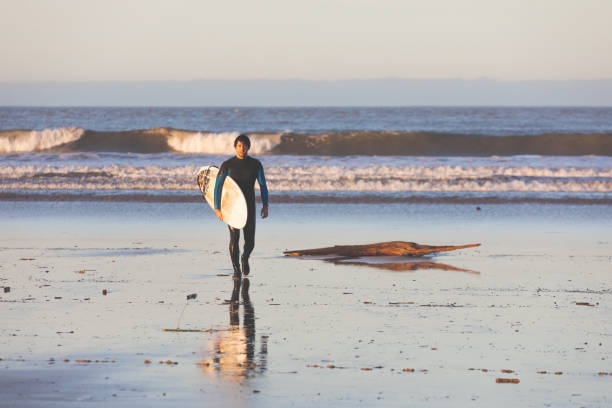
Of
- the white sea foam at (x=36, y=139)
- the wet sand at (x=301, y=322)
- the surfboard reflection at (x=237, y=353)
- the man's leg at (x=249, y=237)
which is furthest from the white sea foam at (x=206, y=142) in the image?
the surfboard reflection at (x=237, y=353)

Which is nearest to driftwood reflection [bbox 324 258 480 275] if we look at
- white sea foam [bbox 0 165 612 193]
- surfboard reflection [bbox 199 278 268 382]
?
surfboard reflection [bbox 199 278 268 382]

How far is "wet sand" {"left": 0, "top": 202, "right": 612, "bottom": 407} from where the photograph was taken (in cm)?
569

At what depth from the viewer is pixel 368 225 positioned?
15836mm

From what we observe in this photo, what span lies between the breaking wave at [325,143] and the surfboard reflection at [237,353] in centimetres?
3417

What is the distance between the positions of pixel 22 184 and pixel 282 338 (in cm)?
1864

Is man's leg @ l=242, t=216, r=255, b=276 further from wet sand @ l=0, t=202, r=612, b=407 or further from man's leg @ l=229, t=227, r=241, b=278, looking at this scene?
wet sand @ l=0, t=202, r=612, b=407

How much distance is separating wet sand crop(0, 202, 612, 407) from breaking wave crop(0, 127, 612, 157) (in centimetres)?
2781

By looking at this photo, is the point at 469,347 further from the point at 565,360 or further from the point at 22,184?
the point at 22,184

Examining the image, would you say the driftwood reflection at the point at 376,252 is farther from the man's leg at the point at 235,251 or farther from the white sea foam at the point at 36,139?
the white sea foam at the point at 36,139

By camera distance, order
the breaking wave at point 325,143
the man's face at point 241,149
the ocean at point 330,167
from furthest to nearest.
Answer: the breaking wave at point 325,143
the ocean at point 330,167
the man's face at point 241,149

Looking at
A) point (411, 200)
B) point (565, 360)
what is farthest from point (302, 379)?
point (411, 200)

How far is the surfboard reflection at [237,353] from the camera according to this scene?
6.09 meters

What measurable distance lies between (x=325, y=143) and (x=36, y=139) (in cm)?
1525

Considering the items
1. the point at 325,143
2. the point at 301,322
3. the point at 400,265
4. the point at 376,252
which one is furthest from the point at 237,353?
the point at 325,143
